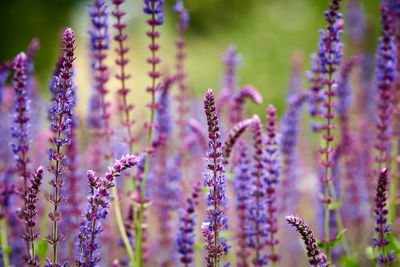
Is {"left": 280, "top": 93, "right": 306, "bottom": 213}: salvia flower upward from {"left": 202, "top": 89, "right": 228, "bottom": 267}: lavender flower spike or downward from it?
upward

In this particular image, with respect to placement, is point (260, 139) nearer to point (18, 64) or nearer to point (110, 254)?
point (18, 64)

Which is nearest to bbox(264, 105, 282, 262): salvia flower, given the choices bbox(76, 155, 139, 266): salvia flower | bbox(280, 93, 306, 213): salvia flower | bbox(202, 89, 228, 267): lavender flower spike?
bbox(202, 89, 228, 267): lavender flower spike

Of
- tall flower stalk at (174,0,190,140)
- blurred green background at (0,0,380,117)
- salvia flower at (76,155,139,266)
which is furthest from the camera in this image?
blurred green background at (0,0,380,117)

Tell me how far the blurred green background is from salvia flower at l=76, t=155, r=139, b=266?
1084cm

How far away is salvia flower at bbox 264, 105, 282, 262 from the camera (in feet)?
9.59

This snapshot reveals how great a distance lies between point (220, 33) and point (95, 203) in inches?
530

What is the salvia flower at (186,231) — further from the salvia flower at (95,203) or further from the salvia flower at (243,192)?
the salvia flower at (95,203)

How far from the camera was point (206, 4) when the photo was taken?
1558 cm

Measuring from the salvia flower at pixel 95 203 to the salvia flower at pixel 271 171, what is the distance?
1125 millimetres

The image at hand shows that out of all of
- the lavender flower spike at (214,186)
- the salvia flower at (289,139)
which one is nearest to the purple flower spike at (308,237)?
the lavender flower spike at (214,186)

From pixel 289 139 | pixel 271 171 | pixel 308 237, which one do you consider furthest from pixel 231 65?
pixel 308 237

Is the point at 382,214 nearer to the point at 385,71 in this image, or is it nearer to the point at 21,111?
the point at 385,71

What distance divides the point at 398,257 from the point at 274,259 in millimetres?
1145

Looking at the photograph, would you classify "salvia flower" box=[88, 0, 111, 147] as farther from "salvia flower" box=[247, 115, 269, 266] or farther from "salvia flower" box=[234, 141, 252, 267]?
"salvia flower" box=[247, 115, 269, 266]
